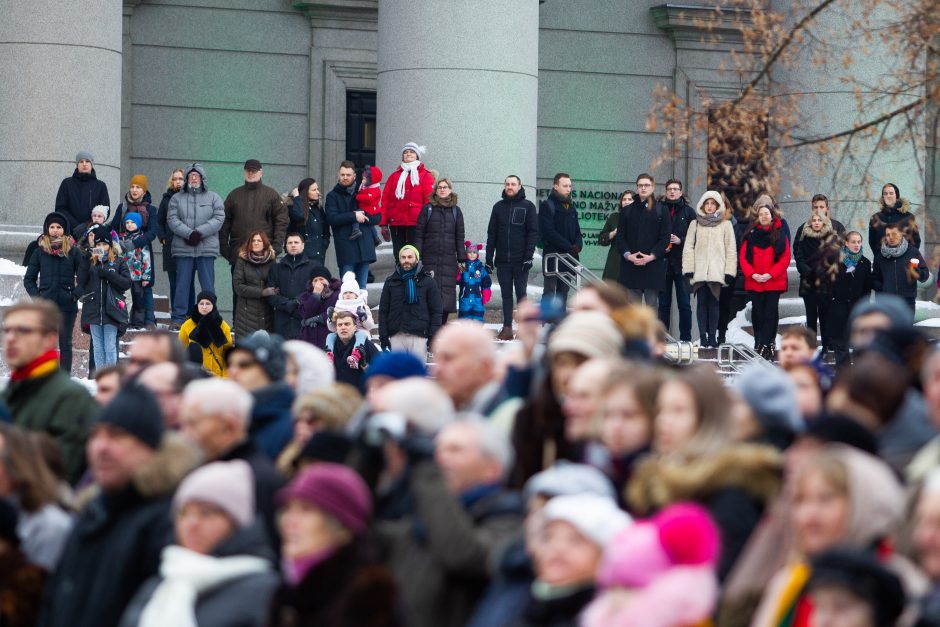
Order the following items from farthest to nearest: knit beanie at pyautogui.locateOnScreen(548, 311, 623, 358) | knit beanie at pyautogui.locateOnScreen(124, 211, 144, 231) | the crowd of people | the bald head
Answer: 1. knit beanie at pyautogui.locateOnScreen(124, 211, 144, 231)
2. the bald head
3. knit beanie at pyautogui.locateOnScreen(548, 311, 623, 358)
4. the crowd of people

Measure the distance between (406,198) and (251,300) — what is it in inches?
104

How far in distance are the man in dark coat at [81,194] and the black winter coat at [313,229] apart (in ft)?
6.69

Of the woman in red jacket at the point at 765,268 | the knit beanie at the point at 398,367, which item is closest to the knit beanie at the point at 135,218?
the woman in red jacket at the point at 765,268

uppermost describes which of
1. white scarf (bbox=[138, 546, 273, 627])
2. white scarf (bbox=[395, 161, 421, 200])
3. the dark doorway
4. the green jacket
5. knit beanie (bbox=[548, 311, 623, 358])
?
the dark doorway

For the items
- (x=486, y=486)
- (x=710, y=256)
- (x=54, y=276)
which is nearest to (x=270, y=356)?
(x=486, y=486)

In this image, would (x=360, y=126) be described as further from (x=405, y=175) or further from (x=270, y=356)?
(x=270, y=356)

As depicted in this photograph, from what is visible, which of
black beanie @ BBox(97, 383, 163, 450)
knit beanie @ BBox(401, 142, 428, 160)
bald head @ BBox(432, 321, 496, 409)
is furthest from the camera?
knit beanie @ BBox(401, 142, 428, 160)

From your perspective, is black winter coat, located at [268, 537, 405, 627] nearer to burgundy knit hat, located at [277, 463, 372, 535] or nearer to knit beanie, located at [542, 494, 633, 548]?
burgundy knit hat, located at [277, 463, 372, 535]

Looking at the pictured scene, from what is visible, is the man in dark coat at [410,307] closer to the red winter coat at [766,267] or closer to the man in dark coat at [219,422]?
the red winter coat at [766,267]

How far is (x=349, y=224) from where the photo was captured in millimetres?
21172

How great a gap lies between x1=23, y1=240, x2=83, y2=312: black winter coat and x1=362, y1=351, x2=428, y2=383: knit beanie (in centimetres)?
1071

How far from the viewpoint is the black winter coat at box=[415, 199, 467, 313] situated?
67.6 feet

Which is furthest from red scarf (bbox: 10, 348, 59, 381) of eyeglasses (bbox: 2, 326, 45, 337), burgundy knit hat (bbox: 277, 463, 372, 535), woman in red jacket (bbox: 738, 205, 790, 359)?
woman in red jacket (bbox: 738, 205, 790, 359)

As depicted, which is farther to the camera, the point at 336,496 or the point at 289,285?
the point at 289,285
